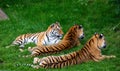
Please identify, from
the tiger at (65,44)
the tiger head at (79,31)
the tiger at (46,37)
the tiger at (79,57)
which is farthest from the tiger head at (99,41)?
the tiger at (46,37)

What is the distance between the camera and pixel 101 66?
10453mm

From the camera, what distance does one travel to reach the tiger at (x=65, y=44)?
37.1 feet

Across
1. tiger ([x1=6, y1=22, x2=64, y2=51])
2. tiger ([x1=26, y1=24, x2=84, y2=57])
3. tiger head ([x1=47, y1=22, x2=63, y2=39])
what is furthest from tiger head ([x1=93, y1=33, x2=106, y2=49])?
tiger head ([x1=47, y1=22, x2=63, y2=39])

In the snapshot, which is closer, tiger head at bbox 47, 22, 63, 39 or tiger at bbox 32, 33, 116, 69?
tiger at bbox 32, 33, 116, 69

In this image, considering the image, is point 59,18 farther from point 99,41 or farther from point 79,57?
point 79,57

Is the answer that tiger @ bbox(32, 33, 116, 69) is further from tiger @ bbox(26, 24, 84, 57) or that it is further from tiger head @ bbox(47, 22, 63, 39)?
tiger head @ bbox(47, 22, 63, 39)

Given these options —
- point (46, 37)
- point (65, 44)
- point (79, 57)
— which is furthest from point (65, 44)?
point (79, 57)

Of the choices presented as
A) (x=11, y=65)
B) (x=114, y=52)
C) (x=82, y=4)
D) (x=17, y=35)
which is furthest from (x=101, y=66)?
(x=82, y=4)

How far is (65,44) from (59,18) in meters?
2.96

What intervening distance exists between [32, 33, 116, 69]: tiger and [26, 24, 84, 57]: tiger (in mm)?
566

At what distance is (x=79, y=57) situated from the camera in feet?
35.0

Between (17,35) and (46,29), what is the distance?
956 millimetres

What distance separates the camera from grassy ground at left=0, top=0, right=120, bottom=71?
1208cm

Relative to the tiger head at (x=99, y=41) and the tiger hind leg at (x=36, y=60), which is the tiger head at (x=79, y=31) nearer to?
the tiger head at (x=99, y=41)
